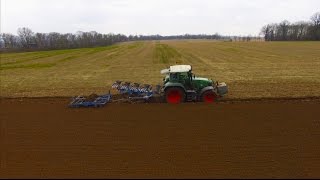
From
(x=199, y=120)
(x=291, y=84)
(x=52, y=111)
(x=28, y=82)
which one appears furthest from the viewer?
Answer: (x=28, y=82)

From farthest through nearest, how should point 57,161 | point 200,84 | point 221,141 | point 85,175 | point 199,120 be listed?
point 200,84 → point 199,120 → point 221,141 → point 57,161 → point 85,175

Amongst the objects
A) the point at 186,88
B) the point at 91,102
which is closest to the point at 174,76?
the point at 186,88

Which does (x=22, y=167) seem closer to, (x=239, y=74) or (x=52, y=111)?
(x=52, y=111)

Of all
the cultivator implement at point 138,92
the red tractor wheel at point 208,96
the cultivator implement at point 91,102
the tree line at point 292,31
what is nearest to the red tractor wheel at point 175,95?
the cultivator implement at point 138,92

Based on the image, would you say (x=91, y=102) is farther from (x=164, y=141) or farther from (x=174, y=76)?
(x=164, y=141)

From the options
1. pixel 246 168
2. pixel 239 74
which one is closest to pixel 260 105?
pixel 246 168

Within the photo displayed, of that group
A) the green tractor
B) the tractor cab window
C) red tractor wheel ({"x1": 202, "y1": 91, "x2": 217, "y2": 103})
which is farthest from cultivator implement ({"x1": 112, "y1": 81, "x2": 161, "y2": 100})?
red tractor wheel ({"x1": 202, "y1": 91, "x2": 217, "y2": 103})
